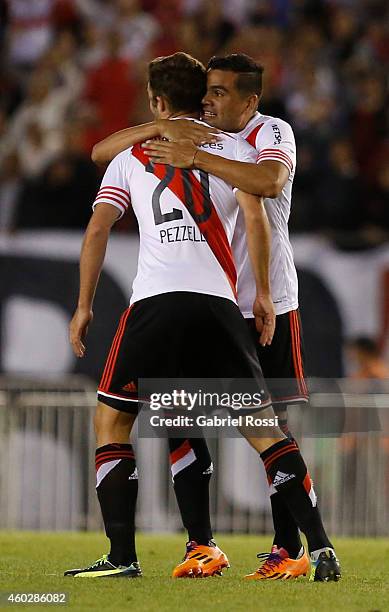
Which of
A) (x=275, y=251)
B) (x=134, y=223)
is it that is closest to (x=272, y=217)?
(x=275, y=251)

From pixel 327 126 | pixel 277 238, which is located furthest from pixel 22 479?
pixel 277 238

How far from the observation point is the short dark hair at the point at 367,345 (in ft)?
37.9

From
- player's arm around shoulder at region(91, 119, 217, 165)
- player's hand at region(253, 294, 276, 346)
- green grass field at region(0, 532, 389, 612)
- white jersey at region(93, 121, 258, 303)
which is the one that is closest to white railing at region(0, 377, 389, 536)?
green grass field at region(0, 532, 389, 612)

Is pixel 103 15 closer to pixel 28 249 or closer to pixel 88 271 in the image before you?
pixel 28 249

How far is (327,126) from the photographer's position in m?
13.3

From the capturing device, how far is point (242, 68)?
664 cm

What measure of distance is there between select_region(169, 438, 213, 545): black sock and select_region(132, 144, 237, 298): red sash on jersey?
35.2 inches

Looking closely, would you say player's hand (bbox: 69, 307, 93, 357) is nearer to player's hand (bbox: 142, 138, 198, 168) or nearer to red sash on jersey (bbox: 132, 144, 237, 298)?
red sash on jersey (bbox: 132, 144, 237, 298)

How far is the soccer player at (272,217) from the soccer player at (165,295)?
0.12 m

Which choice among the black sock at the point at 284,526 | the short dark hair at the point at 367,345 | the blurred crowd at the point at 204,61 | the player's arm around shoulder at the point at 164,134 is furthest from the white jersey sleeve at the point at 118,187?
the blurred crowd at the point at 204,61

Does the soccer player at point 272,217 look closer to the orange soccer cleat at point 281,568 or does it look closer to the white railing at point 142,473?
the orange soccer cleat at point 281,568

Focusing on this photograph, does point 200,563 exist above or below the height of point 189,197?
below

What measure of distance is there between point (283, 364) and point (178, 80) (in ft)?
4.85

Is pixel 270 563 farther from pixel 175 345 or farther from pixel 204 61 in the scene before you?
pixel 204 61
